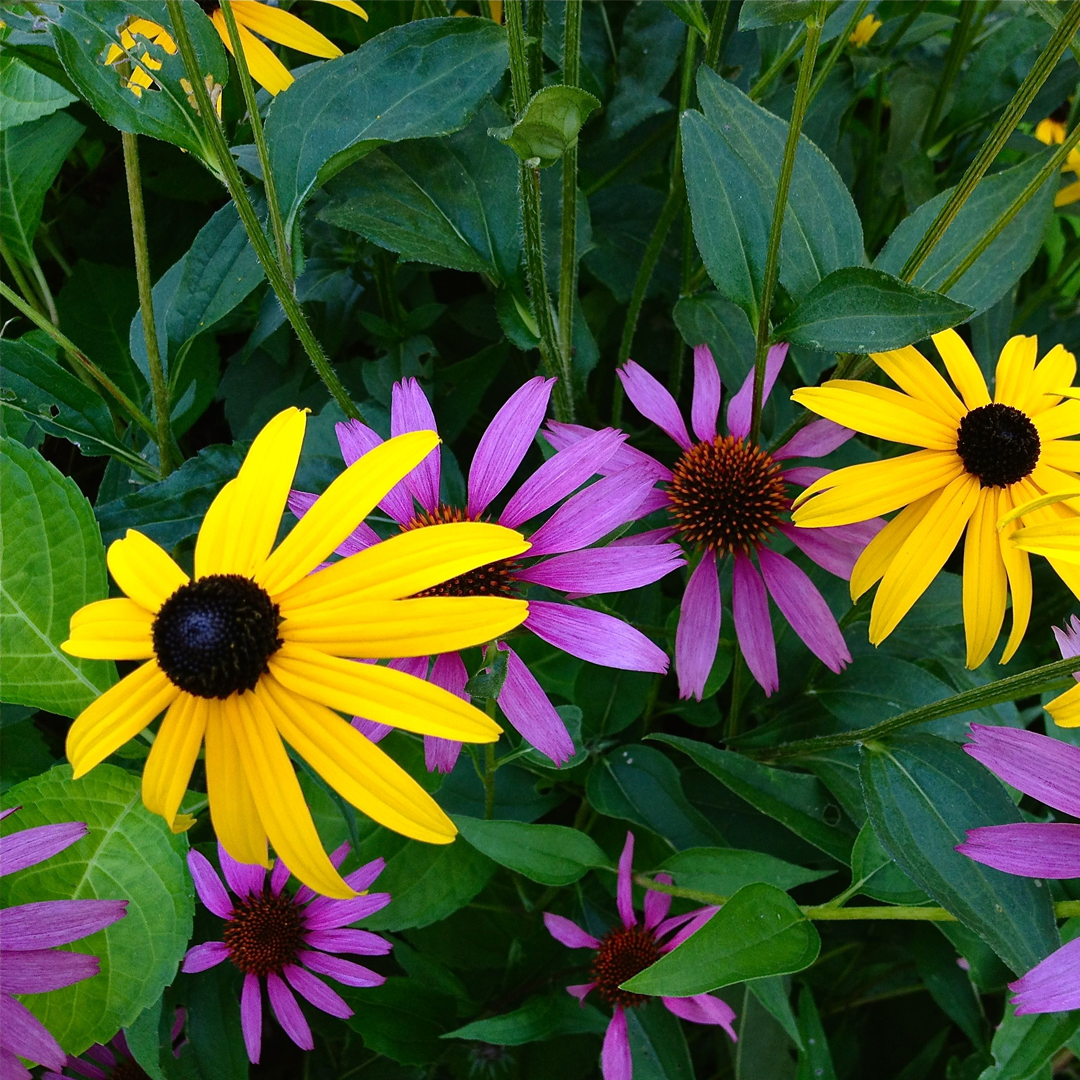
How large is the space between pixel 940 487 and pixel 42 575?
508 mm

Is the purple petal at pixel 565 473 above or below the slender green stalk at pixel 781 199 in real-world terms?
below

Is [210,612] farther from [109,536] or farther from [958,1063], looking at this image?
[958,1063]

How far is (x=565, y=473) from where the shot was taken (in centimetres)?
53

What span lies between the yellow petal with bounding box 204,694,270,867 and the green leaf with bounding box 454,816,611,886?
0.52ft

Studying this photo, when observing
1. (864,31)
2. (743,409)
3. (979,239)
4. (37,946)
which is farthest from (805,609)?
(864,31)

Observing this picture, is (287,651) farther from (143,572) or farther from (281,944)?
(281,944)

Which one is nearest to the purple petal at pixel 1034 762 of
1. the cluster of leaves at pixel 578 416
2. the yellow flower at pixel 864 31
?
the cluster of leaves at pixel 578 416

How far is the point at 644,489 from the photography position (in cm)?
52

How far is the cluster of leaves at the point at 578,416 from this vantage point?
0.52 m

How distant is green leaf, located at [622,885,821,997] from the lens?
0.46 m

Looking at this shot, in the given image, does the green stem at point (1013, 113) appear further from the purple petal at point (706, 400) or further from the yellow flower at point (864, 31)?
the yellow flower at point (864, 31)

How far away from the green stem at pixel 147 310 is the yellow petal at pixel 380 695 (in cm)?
30

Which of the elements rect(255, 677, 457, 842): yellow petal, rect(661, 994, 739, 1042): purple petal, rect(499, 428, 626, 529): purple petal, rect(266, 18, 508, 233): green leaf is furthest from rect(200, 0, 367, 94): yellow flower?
rect(661, 994, 739, 1042): purple petal

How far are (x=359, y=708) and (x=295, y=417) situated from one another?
0.45 feet
